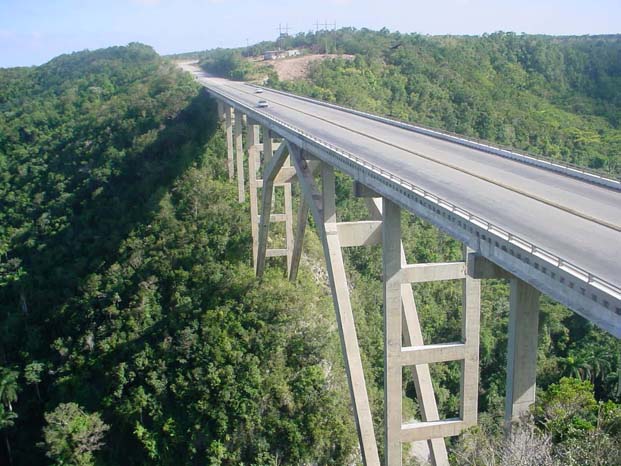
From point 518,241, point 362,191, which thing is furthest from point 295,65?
point 518,241

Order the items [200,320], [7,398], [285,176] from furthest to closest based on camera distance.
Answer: [7,398] < [200,320] < [285,176]

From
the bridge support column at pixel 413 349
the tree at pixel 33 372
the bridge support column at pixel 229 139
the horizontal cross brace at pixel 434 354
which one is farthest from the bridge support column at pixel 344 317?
the bridge support column at pixel 229 139

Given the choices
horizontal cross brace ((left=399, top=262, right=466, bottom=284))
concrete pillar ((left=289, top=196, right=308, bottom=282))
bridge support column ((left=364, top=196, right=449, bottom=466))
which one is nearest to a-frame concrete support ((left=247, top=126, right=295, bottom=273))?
concrete pillar ((left=289, top=196, right=308, bottom=282))

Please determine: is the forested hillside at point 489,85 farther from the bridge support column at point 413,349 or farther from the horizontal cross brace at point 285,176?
the bridge support column at point 413,349

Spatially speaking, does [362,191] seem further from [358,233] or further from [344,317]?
[344,317]

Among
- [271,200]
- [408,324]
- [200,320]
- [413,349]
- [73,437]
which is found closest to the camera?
[413,349]
